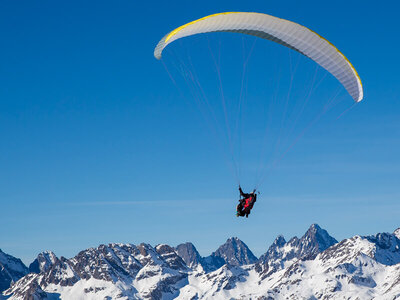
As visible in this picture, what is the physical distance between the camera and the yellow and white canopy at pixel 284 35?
49.8 meters

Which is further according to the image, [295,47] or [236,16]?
[295,47]

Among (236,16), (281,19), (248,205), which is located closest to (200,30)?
(236,16)

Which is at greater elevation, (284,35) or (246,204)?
(284,35)

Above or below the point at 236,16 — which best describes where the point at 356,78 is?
below

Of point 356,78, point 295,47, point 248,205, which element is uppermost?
point 295,47

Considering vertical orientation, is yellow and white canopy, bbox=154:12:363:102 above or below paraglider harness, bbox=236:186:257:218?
above

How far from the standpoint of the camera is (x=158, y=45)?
5253 cm

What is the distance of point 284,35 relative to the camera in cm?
5262

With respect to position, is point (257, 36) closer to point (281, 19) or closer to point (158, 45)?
point (281, 19)

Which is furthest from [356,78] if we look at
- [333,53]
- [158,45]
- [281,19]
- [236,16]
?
[158,45]

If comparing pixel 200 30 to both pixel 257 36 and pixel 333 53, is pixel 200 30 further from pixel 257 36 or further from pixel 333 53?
pixel 333 53

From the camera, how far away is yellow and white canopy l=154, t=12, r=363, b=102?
163 ft

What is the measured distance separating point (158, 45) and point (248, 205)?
1542 cm

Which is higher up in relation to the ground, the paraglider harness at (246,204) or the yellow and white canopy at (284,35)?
the yellow and white canopy at (284,35)
